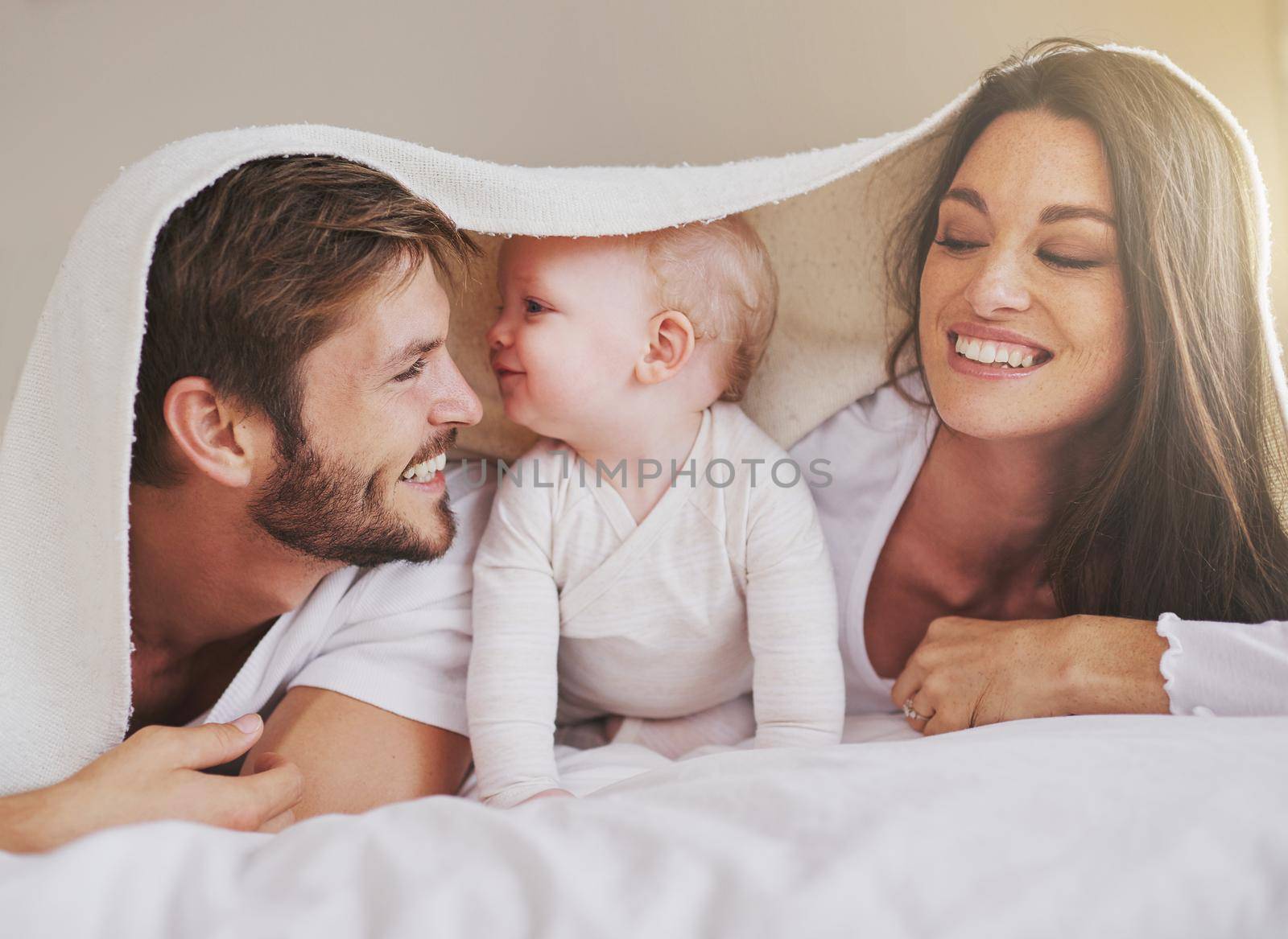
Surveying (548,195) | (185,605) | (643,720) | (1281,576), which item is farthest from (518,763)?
(1281,576)

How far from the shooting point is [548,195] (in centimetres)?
97

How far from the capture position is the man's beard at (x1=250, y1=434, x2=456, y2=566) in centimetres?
96

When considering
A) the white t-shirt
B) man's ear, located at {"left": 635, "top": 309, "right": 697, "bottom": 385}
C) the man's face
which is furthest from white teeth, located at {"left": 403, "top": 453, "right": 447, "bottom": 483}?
man's ear, located at {"left": 635, "top": 309, "right": 697, "bottom": 385}

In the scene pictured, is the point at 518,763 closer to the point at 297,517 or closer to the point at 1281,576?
the point at 297,517

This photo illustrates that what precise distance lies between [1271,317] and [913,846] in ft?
2.22

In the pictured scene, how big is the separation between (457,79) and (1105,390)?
0.84 metres

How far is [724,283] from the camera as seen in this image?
1.08 metres

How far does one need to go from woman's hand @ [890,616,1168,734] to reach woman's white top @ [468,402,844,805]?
107 millimetres

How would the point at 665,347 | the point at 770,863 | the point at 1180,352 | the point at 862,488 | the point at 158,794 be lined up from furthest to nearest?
the point at 862,488, the point at 665,347, the point at 1180,352, the point at 158,794, the point at 770,863

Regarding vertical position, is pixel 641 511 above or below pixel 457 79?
below

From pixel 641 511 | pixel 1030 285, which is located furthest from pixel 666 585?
pixel 1030 285

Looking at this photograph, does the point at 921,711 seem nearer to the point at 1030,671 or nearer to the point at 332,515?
the point at 1030,671

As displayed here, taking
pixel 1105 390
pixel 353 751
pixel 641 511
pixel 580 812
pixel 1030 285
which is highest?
pixel 1030 285

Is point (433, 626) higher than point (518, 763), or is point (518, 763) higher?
point (433, 626)
